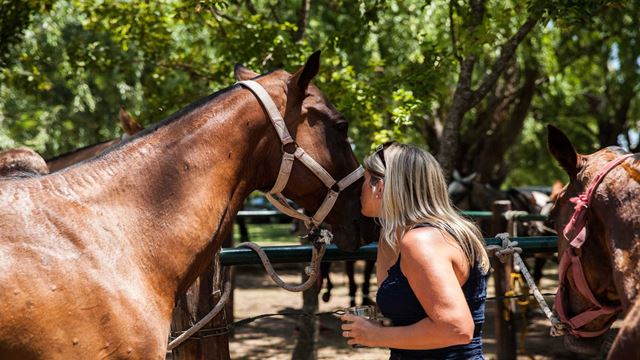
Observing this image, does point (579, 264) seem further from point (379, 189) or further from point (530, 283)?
point (379, 189)

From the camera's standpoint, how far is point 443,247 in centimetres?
226

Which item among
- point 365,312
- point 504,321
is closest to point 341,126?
point 365,312

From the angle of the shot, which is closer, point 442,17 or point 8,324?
point 8,324

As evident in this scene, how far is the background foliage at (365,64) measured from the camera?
5.45 metres

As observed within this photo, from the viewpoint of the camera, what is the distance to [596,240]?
8.50 feet

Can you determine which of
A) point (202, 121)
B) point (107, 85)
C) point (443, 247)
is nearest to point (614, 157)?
point (443, 247)

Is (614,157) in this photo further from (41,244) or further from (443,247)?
(41,244)

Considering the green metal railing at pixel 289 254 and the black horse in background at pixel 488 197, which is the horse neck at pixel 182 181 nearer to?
the green metal railing at pixel 289 254

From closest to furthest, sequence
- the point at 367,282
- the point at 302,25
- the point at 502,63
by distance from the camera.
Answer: the point at 502,63
the point at 302,25
the point at 367,282

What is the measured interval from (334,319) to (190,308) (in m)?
6.53

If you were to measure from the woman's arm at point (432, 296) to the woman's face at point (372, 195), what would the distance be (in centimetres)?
27

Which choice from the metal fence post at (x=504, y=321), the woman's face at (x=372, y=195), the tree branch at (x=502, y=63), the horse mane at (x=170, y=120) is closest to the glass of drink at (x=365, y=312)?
the woman's face at (x=372, y=195)

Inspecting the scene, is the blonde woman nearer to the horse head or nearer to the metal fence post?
the horse head

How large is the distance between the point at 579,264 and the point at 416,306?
0.79m
